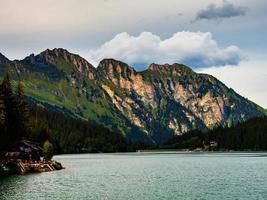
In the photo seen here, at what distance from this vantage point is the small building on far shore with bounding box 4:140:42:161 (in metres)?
132

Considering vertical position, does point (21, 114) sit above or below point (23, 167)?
above

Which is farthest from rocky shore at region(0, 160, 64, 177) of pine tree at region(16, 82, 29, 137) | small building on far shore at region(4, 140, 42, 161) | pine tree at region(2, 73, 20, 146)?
pine tree at region(16, 82, 29, 137)

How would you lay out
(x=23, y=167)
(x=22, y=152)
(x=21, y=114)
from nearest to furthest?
1. (x=23, y=167)
2. (x=22, y=152)
3. (x=21, y=114)

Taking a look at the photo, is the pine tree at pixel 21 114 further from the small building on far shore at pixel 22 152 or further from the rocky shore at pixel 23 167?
the rocky shore at pixel 23 167

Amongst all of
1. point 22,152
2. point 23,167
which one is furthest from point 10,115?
point 23,167

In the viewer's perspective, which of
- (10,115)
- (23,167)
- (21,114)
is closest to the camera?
(23,167)

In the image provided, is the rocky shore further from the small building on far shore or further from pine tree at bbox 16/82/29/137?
pine tree at bbox 16/82/29/137

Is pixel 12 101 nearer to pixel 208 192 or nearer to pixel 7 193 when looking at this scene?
pixel 7 193

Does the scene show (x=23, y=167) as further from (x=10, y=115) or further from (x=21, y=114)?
(x=21, y=114)

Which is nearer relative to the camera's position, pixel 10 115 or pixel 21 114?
pixel 10 115

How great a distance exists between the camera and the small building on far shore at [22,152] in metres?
132

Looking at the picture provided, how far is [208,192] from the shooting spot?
73.7 m

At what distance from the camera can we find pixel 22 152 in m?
135

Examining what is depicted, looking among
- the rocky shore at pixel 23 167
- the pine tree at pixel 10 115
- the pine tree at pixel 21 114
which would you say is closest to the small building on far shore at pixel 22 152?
the pine tree at pixel 10 115
